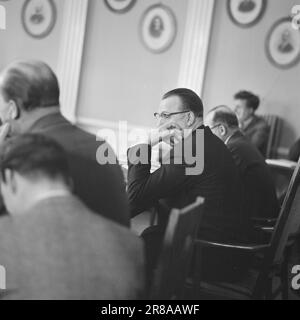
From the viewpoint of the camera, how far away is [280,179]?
16.3ft

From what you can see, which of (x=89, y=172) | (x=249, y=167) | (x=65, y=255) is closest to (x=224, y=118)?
(x=249, y=167)

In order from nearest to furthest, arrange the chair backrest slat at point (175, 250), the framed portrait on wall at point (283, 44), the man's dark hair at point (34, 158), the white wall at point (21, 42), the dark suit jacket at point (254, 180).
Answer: the man's dark hair at point (34, 158) < the chair backrest slat at point (175, 250) < the dark suit jacket at point (254, 180) < the framed portrait on wall at point (283, 44) < the white wall at point (21, 42)

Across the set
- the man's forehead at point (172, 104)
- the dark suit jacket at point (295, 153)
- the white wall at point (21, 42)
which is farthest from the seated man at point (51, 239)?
the white wall at point (21, 42)

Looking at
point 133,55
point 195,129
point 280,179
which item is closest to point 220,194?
point 195,129

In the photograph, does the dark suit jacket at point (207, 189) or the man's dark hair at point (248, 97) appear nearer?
the dark suit jacket at point (207, 189)

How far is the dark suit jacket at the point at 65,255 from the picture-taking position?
1084 millimetres

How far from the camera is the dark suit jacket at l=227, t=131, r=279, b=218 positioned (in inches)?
105

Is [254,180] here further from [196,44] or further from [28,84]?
[196,44]

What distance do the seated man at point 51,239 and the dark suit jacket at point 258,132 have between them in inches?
137

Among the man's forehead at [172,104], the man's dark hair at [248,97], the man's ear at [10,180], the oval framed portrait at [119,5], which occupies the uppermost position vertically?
the oval framed portrait at [119,5]

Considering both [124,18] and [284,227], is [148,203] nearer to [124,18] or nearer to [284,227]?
[284,227]

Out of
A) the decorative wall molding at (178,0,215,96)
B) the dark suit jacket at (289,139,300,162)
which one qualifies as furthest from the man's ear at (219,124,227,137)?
the decorative wall molding at (178,0,215,96)

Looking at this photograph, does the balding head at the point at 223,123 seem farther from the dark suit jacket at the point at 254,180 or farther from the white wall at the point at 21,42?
the white wall at the point at 21,42
